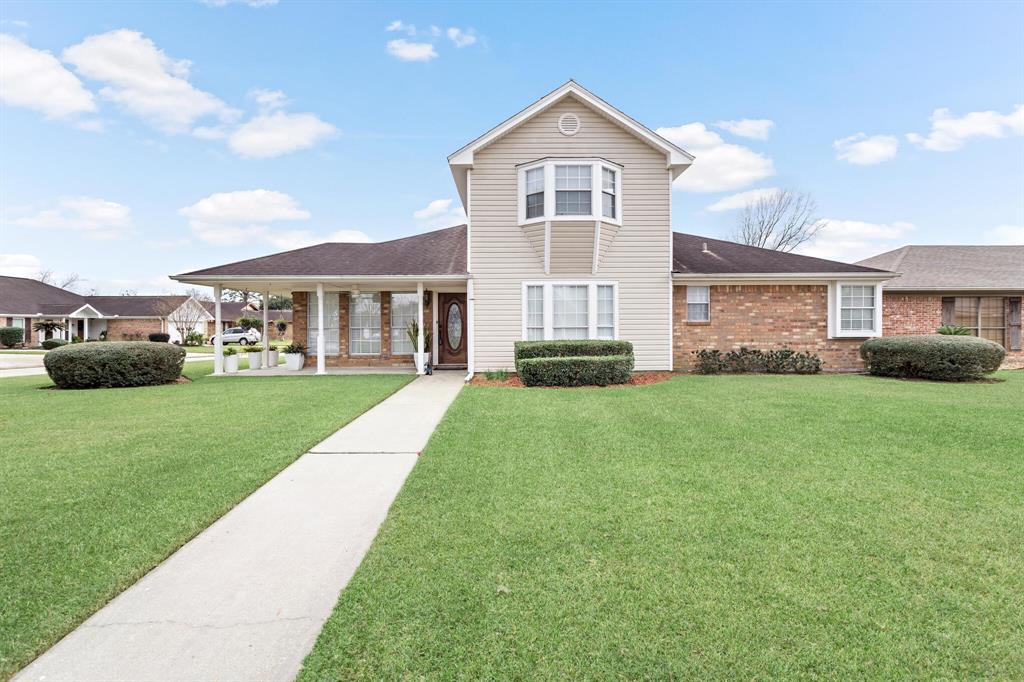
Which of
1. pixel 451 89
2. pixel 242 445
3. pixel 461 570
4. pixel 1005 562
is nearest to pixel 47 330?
pixel 451 89

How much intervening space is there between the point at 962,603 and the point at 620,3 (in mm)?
16104

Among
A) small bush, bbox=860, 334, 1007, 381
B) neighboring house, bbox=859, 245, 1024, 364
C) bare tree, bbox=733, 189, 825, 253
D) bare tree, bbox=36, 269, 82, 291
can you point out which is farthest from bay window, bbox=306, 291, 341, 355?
bare tree, bbox=36, 269, 82, 291

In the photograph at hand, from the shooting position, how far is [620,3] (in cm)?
1404

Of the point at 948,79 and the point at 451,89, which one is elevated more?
the point at 451,89

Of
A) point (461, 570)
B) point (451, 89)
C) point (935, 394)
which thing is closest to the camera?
point (461, 570)

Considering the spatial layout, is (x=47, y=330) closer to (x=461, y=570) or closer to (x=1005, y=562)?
(x=461, y=570)

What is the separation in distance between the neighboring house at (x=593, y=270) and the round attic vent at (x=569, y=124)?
0.09 feet

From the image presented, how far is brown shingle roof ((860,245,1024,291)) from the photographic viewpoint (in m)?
15.7

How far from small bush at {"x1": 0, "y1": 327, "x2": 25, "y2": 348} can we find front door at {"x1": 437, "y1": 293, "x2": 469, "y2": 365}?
39933 millimetres

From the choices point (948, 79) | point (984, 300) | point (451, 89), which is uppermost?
point (451, 89)

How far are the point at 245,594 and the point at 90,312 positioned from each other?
172ft

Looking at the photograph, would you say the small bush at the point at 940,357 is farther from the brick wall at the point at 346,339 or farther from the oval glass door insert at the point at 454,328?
the brick wall at the point at 346,339

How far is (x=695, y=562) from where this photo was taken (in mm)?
3027

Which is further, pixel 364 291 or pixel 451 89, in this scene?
pixel 451 89
